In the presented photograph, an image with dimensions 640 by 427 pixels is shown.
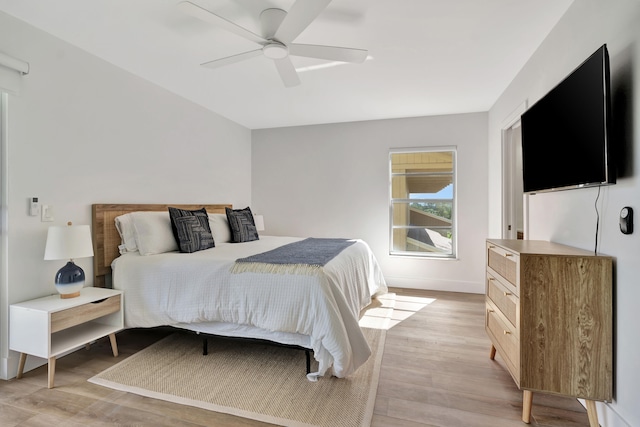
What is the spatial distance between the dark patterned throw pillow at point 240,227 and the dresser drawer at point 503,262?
259 cm

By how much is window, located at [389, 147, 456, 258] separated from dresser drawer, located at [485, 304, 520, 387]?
7.08 ft

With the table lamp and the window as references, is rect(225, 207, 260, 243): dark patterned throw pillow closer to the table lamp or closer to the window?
the table lamp

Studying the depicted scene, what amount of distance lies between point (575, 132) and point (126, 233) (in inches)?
135

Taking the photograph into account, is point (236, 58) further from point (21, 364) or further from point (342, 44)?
point (21, 364)

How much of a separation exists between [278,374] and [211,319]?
2.10 ft

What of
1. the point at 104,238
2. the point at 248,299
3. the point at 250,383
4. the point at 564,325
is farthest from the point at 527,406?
the point at 104,238

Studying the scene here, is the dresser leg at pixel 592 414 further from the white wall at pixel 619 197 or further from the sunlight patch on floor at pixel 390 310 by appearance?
the sunlight patch on floor at pixel 390 310

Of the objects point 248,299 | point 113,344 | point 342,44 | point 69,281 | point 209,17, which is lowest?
point 113,344

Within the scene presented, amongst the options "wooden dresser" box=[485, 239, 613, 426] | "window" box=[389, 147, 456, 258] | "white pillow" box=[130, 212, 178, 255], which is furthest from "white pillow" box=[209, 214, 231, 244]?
"wooden dresser" box=[485, 239, 613, 426]

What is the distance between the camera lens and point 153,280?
2414mm

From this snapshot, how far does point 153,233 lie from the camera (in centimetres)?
274

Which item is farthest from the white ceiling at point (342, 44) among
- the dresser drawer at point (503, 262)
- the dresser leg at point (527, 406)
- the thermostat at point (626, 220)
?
the dresser leg at point (527, 406)

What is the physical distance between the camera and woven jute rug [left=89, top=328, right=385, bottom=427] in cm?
172

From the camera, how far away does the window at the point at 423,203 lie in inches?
171
